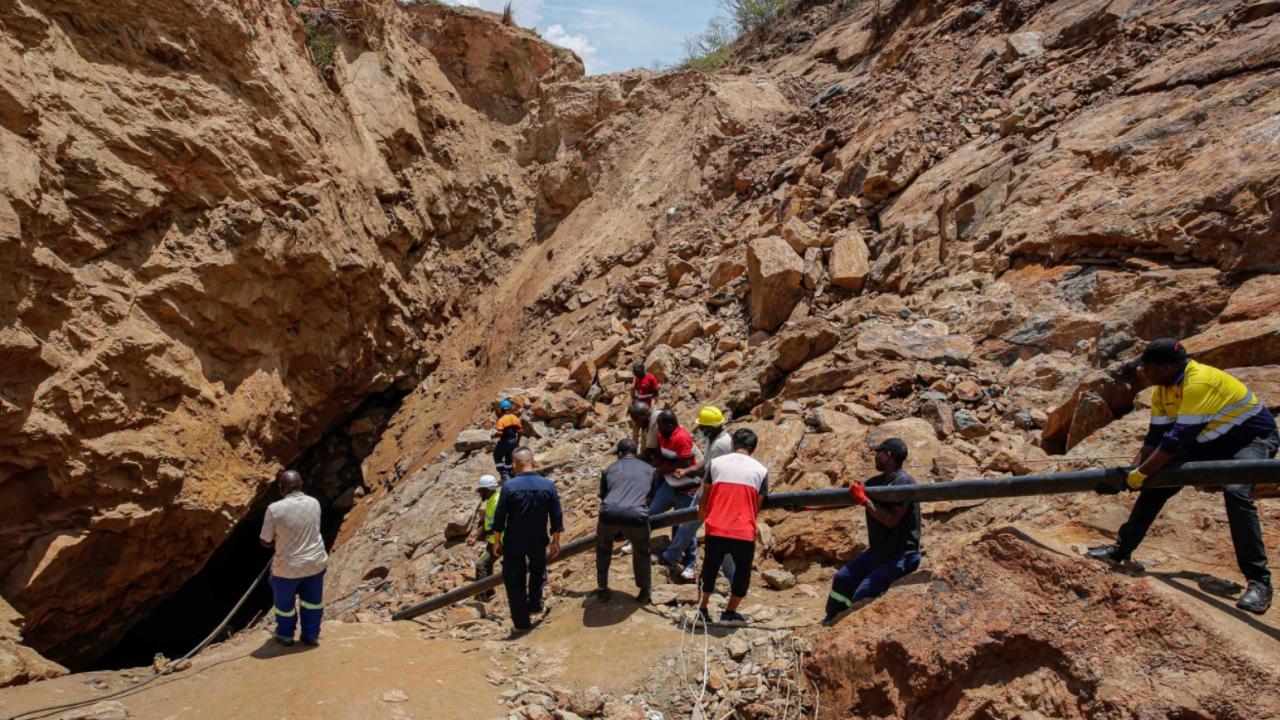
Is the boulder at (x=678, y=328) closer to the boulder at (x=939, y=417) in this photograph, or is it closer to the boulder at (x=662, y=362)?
the boulder at (x=662, y=362)

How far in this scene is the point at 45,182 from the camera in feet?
27.3

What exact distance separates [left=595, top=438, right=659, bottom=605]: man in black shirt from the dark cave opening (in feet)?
29.2

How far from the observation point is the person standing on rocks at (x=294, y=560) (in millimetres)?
5070

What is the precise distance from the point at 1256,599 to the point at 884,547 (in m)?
1.54

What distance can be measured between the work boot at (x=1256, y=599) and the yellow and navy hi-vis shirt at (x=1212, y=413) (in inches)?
24.1

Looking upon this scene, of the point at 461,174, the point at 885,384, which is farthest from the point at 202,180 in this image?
the point at 885,384

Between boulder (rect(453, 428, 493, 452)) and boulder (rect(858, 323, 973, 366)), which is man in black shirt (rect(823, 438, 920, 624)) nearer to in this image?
boulder (rect(858, 323, 973, 366))

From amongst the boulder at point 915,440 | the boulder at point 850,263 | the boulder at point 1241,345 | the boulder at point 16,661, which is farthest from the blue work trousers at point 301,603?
the boulder at point 850,263

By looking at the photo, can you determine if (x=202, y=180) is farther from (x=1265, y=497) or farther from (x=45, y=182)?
(x=1265, y=497)

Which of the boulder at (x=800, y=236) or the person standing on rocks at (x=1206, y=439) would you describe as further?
the boulder at (x=800, y=236)

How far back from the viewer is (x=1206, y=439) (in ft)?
11.1

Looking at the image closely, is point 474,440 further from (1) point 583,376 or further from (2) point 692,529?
(2) point 692,529

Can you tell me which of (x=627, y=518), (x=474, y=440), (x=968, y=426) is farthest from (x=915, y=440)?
(x=474, y=440)

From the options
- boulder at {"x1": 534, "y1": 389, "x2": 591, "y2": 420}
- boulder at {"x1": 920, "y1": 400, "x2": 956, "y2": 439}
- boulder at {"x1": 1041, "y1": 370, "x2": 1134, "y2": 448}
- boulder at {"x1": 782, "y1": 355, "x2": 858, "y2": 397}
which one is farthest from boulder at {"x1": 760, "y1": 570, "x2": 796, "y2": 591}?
boulder at {"x1": 534, "y1": 389, "x2": 591, "y2": 420}
